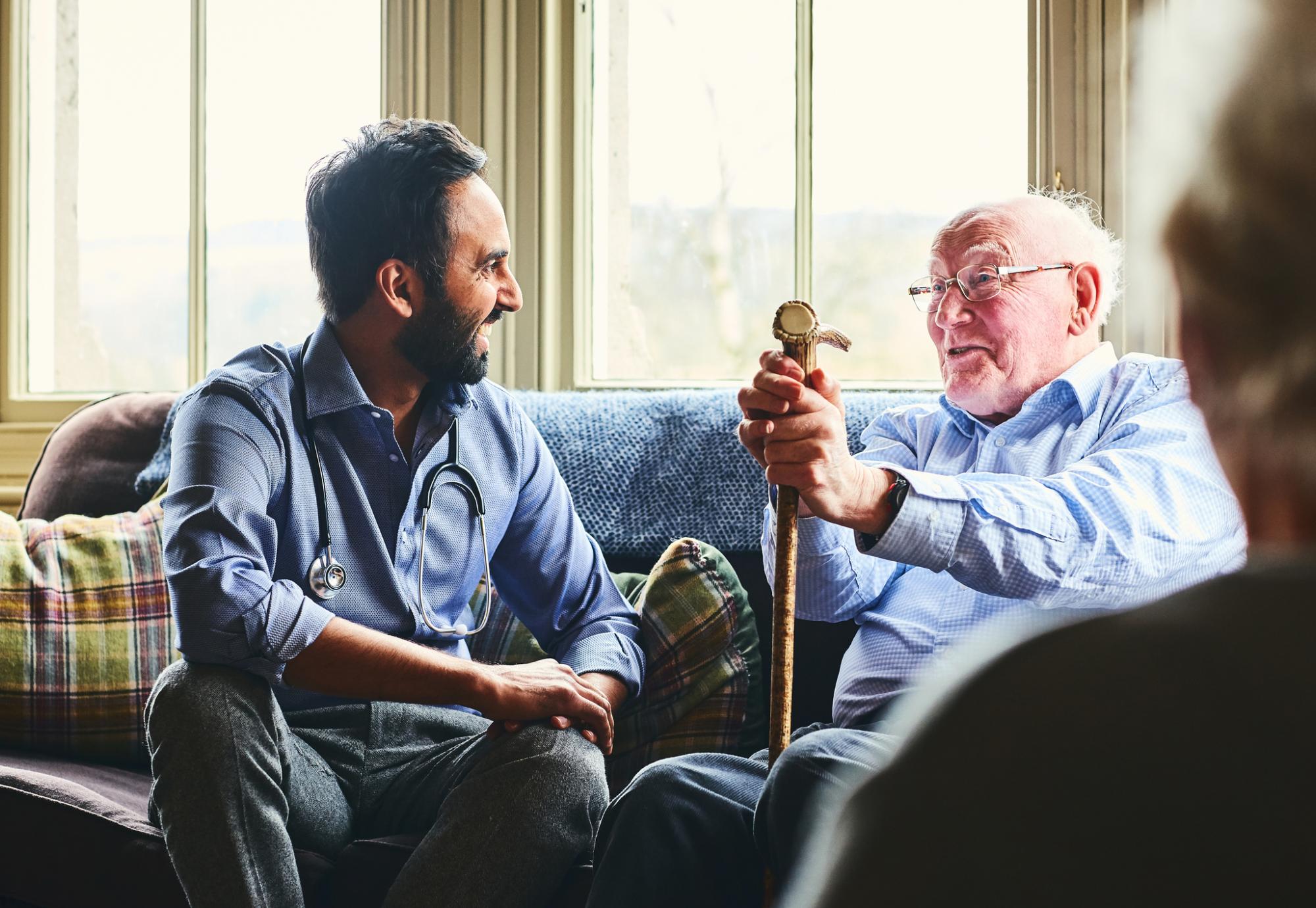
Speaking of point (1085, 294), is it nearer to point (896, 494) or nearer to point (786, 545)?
point (896, 494)

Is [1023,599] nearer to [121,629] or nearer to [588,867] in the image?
[588,867]

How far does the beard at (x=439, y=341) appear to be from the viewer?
176 centimetres

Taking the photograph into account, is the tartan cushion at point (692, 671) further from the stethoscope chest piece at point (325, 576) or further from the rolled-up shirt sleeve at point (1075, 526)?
the stethoscope chest piece at point (325, 576)

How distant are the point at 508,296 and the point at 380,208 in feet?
0.76

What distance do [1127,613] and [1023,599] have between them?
125cm

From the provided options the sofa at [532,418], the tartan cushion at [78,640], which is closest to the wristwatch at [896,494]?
the sofa at [532,418]

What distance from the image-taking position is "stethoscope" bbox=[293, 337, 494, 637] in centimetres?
162

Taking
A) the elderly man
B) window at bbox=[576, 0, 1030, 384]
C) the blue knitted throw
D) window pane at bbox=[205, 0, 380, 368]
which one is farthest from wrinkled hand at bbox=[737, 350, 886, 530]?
window pane at bbox=[205, 0, 380, 368]

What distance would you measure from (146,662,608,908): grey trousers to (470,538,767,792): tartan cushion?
271mm

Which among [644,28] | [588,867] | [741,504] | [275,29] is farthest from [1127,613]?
[275,29]

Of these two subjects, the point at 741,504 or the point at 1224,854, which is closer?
the point at 1224,854

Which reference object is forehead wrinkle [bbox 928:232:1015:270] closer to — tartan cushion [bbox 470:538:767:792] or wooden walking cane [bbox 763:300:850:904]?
wooden walking cane [bbox 763:300:850:904]

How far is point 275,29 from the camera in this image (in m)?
3.06

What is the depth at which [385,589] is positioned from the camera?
1676 mm
